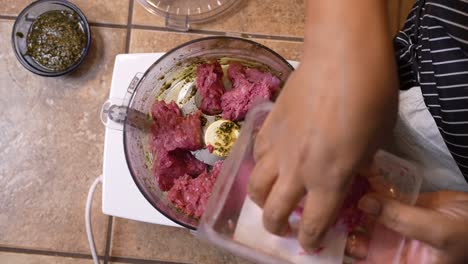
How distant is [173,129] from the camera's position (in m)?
0.59

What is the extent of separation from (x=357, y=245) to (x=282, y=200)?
0.15 meters

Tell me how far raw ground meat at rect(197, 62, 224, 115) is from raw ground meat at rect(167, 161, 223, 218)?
0.08m

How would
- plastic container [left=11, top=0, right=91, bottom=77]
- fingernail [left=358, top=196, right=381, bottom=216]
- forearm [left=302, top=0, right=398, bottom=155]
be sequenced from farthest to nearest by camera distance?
1. plastic container [left=11, top=0, right=91, bottom=77]
2. fingernail [left=358, top=196, right=381, bottom=216]
3. forearm [left=302, top=0, right=398, bottom=155]

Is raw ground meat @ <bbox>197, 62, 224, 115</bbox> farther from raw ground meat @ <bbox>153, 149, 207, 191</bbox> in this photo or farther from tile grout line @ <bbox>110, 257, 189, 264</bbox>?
tile grout line @ <bbox>110, 257, 189, 264</bbox>

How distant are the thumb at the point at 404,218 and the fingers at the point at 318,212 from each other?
9 centimetres

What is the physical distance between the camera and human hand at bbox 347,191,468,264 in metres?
0.40

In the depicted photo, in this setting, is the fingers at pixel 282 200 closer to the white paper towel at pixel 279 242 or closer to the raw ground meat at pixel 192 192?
the white paper towel at pixel 279 242

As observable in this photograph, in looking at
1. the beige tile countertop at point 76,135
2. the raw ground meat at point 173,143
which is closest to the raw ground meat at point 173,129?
the raw ground meat at point 173,143

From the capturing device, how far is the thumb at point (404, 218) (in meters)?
0.40

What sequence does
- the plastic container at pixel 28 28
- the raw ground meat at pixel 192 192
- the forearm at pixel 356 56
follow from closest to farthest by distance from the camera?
the forearm at pixel 356 56 < the raw ground meat at pixel 192 192 < the plastic container at pixel 28 28

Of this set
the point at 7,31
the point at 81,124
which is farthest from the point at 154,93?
the point at 7,31

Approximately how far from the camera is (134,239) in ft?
2.36

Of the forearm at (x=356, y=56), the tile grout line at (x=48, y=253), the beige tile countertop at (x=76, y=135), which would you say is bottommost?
the tile grout line at (x=48, y=253)

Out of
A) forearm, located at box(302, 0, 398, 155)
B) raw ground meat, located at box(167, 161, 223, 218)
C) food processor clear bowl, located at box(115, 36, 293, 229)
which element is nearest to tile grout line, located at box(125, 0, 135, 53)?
food processor clear bowl, located at box(115, 36, 293, 229)
